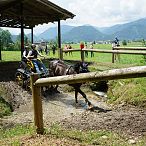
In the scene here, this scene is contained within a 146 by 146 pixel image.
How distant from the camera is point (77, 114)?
10.3 meters

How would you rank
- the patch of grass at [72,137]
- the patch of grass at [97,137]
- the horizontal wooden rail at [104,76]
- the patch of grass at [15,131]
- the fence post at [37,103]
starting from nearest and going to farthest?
the horizontal wooden rail at [104,76]
the patch of grass at [72,137]
the fence post at [37,103]
the patch of grass at [97,137]
the patch of grass at [15,131]

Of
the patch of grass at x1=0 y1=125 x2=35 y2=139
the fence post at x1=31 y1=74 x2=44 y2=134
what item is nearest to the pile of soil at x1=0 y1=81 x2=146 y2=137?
the patch of grass at x1=0 y1=125 x2=35 y2=139

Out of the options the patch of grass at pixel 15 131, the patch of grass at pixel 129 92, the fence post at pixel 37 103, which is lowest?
the patch of grass at pixel 15 131

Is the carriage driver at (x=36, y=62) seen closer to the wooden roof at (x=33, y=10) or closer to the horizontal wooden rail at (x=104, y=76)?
the wooden roof at (x=33, y=10)

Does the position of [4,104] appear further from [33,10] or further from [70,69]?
Answer: [33,10]

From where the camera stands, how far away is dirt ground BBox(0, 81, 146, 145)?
27.8 ft

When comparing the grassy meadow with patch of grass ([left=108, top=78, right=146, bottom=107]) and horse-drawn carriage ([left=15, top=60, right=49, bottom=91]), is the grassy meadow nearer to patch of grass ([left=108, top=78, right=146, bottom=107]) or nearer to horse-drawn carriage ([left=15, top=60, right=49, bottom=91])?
patch of grass ([left=108, top=78, right=146, bottom=107])

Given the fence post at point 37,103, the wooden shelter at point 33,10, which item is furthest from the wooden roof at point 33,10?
the fence post at point 37,103

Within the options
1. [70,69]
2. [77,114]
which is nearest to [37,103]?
[77,114]

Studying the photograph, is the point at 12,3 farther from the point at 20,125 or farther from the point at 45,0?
the point at 20,125

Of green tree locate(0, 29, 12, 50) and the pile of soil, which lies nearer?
the pile of soil

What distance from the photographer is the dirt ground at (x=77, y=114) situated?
27.8 feet

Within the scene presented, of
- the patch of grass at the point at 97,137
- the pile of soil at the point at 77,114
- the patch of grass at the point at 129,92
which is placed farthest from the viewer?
the patch of grass at the point at 129,92

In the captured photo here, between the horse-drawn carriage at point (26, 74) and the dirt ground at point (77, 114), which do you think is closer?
the dirt ground at point (77, 114)
